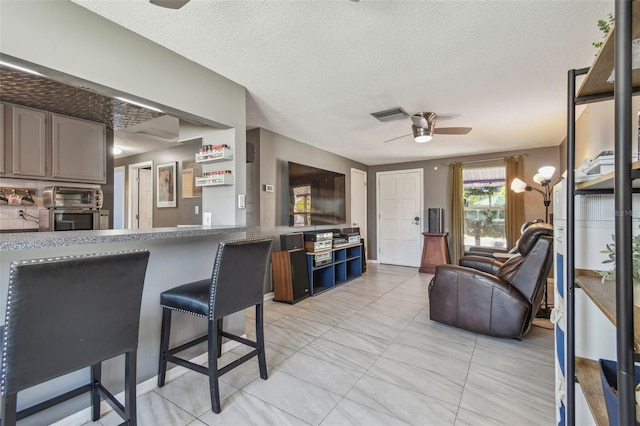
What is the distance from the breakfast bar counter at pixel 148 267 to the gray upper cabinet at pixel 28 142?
6.48 feet

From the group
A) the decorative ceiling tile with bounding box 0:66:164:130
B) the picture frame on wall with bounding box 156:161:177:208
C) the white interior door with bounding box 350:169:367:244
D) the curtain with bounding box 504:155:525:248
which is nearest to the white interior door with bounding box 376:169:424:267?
the white interior door with bounding box 350:169:367:244

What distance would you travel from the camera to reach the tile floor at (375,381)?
1726 millimetres

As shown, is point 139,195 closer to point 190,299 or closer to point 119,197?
point 119,197

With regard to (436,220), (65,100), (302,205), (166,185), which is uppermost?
(65,100)

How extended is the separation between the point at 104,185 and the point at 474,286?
14.3 ft

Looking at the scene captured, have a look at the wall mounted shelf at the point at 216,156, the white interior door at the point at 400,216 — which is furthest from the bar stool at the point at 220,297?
the white interior door at the point at 400,216

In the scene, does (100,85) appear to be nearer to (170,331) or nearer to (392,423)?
(170,331)

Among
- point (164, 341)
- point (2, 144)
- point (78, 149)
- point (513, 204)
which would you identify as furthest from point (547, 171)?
point (2, 144)

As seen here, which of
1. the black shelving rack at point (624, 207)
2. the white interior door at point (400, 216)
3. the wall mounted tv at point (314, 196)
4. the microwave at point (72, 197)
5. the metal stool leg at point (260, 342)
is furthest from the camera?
the white interior door at point (400, 216)

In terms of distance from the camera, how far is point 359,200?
6508mm

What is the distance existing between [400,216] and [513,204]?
6.81ft

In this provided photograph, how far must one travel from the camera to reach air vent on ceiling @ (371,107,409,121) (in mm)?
3202

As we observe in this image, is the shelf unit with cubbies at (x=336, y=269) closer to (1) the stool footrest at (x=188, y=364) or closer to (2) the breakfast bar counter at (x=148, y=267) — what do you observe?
(2) the breakfast bar counter at (x=148, y=267)

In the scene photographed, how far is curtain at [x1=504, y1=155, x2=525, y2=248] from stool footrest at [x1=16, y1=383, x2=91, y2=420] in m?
5.70
